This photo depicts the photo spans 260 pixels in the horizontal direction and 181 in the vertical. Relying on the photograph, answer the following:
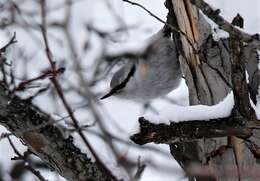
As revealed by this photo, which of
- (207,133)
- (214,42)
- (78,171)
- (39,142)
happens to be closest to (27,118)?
(39,142)

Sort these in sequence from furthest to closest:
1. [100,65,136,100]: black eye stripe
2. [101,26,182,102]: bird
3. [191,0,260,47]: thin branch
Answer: [100,65,136,100]: black eye stripe, [101,26,182,102]: bird, [191,0,260,47]: thin branch

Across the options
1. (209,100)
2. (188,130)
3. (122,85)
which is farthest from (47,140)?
(122,85)

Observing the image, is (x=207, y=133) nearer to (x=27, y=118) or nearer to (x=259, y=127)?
(x=259, y=127)

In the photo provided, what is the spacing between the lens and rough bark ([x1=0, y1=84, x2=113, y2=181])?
1460 mm

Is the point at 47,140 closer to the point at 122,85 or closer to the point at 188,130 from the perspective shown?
the point at 188,130

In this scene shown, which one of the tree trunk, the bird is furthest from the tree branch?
the bird

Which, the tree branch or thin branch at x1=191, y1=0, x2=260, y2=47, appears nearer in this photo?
thin branch at x1=191, y1=0, x2=260, y2=47

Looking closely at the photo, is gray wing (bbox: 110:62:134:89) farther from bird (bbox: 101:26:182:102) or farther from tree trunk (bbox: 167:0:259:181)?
tree trunk (bbox: 167:0:259:181)

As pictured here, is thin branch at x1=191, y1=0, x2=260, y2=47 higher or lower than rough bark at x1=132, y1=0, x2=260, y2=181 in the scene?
higher

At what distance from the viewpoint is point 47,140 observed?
58.3 inches

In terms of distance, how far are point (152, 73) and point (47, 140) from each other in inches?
25.0

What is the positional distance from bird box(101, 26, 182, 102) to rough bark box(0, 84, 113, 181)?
0.58 m

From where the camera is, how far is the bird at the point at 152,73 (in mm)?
1918

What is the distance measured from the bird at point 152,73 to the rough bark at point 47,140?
58cm
